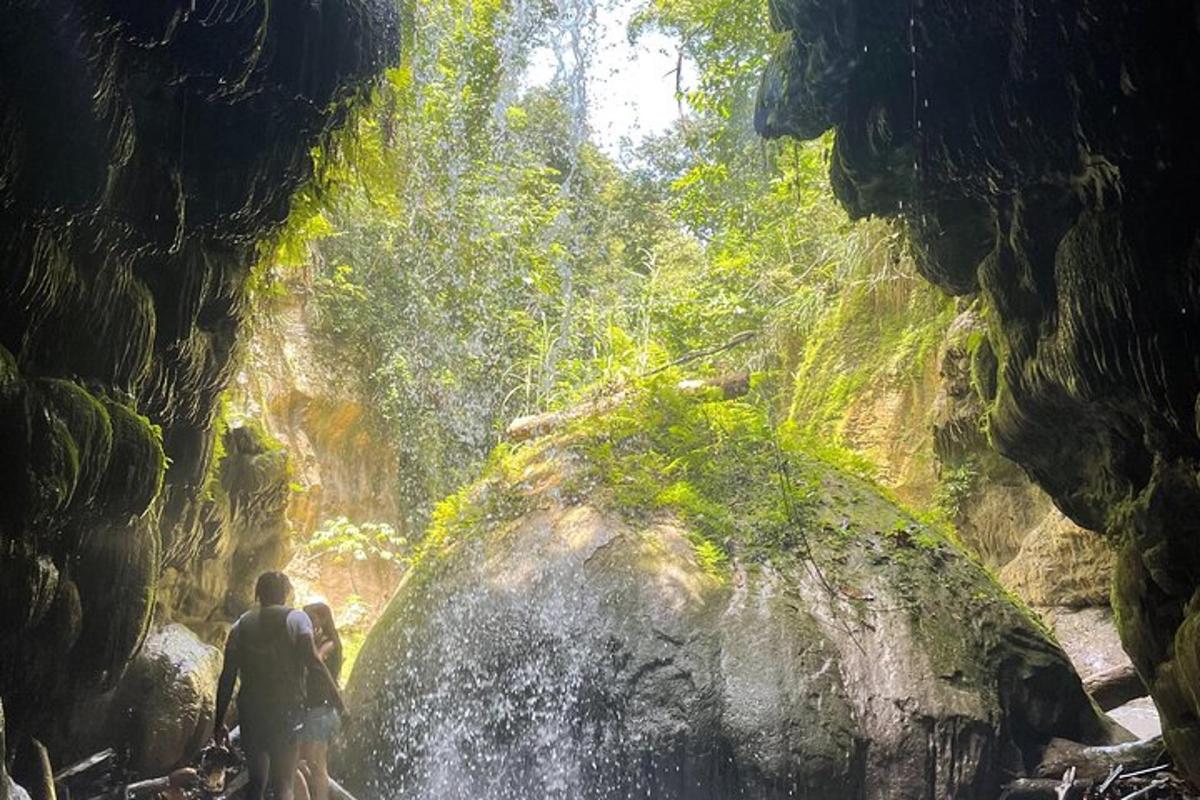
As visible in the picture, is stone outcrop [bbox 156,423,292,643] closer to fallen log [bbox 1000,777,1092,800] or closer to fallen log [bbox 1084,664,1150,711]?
fallen log [bbox 1000,777,1092,800]

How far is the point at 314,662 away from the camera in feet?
20.4

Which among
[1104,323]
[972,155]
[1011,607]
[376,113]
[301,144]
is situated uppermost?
[376,113]

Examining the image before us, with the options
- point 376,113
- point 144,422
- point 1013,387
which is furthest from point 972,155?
point 144,422

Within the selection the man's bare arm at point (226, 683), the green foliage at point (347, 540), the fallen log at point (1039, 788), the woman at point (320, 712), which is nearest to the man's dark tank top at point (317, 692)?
the woman at point (320, 712)

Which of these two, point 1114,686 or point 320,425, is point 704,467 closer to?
point 1114,686

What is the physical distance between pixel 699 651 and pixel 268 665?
3.15 meters

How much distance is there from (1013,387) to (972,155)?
1744mm

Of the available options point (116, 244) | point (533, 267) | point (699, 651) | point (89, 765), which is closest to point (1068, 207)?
point (699, 651)

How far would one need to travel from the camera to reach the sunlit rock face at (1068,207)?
429 cm

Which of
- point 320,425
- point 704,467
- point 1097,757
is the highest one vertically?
point 320,425

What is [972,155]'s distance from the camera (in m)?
5.32

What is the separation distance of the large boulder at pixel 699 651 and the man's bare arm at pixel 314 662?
1.64 m

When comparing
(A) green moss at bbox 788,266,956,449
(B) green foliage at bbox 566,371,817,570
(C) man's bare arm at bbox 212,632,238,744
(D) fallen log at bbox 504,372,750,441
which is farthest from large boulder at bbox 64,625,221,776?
(A) green moss at bbox 788,266,956,449

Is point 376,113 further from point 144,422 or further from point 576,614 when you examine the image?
point 576,614
